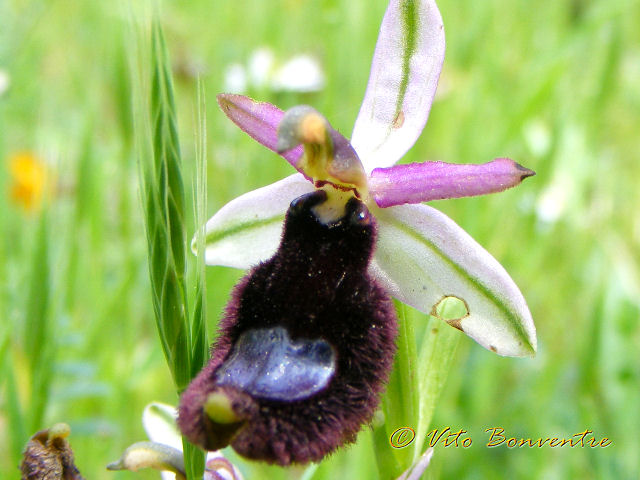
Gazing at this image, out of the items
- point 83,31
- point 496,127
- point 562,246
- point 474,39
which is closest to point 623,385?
point 562,246

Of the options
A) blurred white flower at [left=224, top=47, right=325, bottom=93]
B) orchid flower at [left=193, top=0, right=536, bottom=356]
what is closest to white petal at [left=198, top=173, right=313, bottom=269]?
orchid flower at [left=193, top=0, right=536, bottom=356]

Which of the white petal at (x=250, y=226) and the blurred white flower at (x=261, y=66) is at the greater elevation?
the white petal at (x=250, y=226)

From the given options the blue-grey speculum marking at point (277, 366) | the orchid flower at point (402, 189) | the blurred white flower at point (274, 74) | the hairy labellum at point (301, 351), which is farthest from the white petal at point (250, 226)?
the blurred white flower at point (274, 74)

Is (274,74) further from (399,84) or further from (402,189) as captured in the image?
(402,189)

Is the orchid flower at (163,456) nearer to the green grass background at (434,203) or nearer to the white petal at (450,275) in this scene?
the green grass background at (434,203)

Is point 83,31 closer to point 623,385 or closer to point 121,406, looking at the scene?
point 121,406

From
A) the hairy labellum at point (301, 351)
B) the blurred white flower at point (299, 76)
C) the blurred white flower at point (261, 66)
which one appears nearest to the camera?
the hairy labellum at point (301, 351)

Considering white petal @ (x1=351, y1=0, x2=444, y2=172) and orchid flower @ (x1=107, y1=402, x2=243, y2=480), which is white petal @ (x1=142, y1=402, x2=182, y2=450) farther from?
white petal @ (x1=351, y1=0, x2=444, y2=172)

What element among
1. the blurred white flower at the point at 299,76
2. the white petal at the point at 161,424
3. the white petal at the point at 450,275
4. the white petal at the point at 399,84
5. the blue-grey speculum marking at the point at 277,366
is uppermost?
the white petal at the point at 399,84
